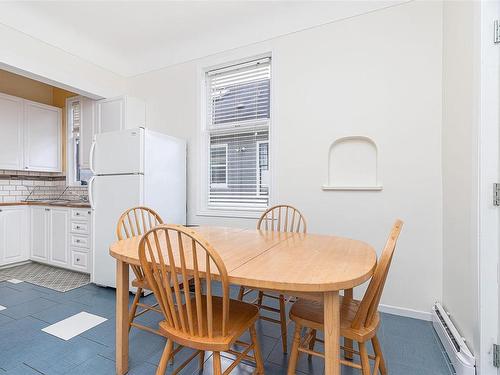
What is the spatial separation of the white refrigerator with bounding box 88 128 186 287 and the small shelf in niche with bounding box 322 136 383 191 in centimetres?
165

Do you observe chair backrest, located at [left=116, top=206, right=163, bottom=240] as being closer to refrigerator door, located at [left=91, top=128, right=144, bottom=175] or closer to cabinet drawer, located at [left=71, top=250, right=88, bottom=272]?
refrigerator door, located at [left=91, top=128, right=144, bottom=175]

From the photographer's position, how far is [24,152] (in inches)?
151

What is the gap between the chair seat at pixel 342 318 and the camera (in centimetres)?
117

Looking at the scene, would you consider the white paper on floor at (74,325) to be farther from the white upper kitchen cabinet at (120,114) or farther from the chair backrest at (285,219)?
the white upper kitchen cabinet at (120,114)

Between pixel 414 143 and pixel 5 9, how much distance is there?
3.83 m

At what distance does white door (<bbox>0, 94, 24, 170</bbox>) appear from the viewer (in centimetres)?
360

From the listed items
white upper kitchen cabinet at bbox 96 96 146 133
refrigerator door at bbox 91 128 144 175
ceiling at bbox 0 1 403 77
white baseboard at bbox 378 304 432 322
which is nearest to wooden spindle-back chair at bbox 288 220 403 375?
white baseboard at bbox 378 304 432 322

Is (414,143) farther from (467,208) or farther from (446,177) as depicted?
(467,208)

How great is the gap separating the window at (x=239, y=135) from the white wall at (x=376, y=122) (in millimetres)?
206

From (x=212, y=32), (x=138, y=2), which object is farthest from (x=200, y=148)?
(x=138, y=2)

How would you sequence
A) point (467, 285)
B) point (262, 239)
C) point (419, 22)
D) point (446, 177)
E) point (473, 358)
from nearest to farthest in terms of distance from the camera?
point (473, 358) < point (467, 285) < point (262, 239) < point (446, 177) < point (419, 22)

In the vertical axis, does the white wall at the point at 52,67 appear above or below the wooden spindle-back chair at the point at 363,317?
above

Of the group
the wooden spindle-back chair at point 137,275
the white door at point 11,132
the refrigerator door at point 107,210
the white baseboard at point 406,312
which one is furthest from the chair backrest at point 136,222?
the white door at point 11,132

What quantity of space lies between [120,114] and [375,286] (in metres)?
3.32
